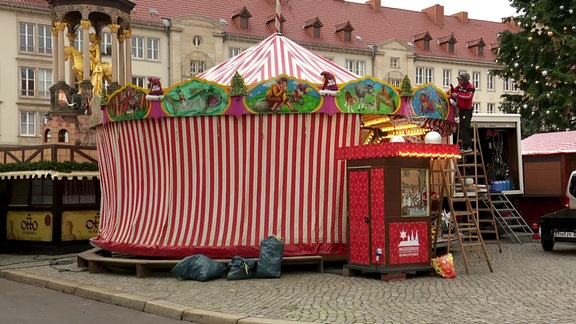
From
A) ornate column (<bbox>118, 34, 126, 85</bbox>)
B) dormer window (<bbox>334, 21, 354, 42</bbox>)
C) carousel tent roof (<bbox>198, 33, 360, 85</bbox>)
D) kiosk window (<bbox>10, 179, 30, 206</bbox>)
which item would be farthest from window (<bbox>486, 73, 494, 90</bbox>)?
kiosk window (<bbox>10, 179, 30, 206</bbox>)

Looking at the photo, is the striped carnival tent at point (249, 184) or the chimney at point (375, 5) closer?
the striped carnival tent at point (249, 184)

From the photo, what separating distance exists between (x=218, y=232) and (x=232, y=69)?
356 cm

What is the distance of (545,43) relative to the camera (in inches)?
938

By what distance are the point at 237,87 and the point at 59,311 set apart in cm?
482

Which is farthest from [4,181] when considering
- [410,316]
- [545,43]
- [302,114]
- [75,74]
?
[545,43]

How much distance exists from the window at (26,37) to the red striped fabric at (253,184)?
32.2m

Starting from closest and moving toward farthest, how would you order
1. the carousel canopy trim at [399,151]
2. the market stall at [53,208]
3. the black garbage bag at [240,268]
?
the carousel canopy trim at [399,151] < the black garbage bag at [240,268] < the market stall at [53,208]

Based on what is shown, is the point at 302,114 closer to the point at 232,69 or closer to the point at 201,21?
the point at 232,69

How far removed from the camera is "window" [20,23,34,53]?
135ft

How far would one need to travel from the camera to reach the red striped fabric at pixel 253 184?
1229 cm

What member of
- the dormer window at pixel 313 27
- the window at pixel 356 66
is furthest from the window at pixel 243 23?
the window at pixel 356 66

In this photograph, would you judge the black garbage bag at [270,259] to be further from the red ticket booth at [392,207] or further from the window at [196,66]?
the window at [196,66]

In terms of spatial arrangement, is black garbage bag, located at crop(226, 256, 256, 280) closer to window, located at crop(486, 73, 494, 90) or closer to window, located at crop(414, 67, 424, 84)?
window, located at crop(414, 67, 424, 84)

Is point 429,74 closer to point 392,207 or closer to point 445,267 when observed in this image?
point 445,267
